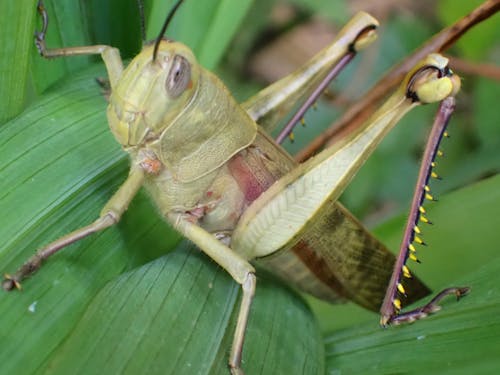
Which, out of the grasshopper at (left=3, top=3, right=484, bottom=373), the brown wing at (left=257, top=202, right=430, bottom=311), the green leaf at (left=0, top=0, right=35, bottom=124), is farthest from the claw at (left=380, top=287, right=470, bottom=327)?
the green leaf at (left=0, top=0, right=35, bottom=124)

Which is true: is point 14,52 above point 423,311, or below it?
above

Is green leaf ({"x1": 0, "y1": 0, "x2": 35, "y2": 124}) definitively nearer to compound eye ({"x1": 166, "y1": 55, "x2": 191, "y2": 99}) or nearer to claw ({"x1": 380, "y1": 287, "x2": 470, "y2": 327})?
compound eye ({"x1": 166, "y1": 55, "x2": 191, "y2": 99})

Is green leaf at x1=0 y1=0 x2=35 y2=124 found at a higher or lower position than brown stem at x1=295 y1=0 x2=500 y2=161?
higher

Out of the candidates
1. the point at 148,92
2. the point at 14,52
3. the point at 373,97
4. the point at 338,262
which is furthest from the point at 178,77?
the point at 373,97

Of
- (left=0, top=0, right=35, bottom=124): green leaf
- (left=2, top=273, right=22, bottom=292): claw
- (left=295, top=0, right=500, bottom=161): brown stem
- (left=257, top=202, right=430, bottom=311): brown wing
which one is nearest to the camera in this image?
(left=2, top=273, right=22, bottom=292): claw

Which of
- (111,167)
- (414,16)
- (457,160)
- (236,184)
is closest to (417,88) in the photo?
(236,184)

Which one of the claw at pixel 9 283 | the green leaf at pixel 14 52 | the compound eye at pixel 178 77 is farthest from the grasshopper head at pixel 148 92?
the claw at pixel 9 283

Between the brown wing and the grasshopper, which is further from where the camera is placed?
the brown wing

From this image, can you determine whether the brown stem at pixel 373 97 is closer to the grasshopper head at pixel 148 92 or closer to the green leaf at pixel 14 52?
the grasshopper head at pixel 148 92

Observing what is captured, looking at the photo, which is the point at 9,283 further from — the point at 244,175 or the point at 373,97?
the point at 373,97
